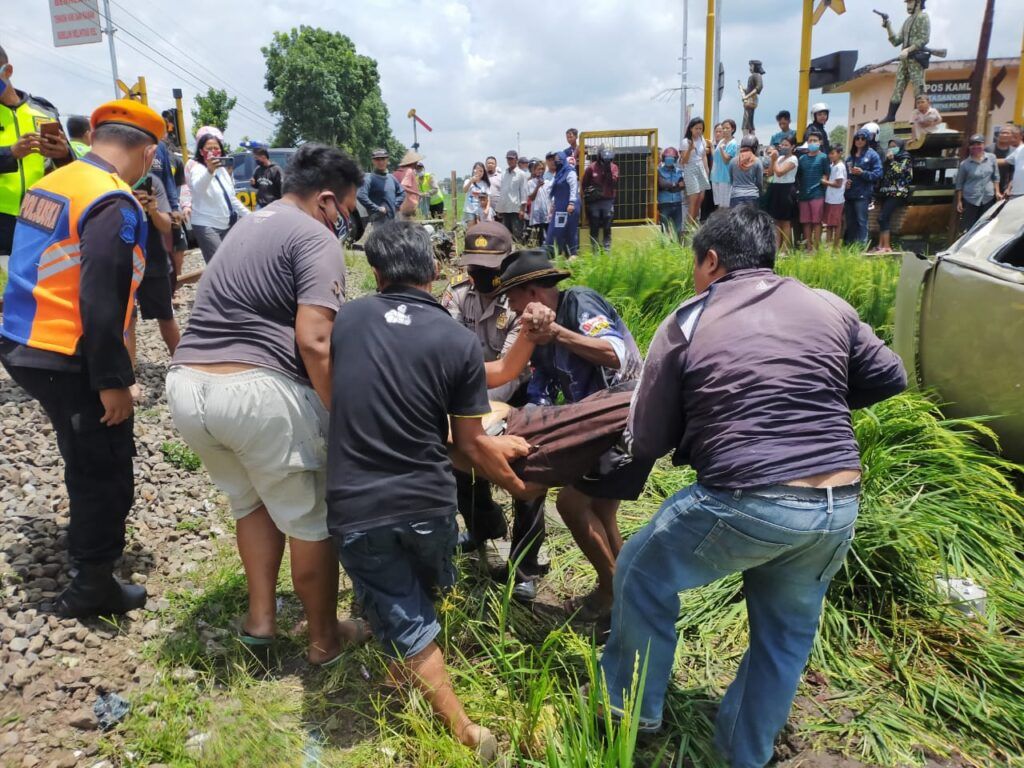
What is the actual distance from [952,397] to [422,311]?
334 cm

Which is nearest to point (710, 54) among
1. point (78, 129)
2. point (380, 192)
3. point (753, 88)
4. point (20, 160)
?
point (753, 88)

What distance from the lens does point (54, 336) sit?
2766 mm

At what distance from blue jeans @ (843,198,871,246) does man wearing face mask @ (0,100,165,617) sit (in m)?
9.43

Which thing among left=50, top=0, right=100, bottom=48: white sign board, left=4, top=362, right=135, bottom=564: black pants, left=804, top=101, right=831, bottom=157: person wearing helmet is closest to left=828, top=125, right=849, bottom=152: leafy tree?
left=804, top=101, right=831, bottom=157: person wearing helmet

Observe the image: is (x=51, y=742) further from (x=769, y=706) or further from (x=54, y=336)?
(x=769, y=706)

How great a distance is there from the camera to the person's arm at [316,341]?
2600mm

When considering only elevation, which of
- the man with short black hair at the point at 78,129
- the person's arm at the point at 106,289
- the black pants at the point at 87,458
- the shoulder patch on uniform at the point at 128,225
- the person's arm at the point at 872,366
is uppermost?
the man with short black hair at the point at 78,129

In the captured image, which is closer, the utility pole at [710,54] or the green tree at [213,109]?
the utility pole at [710,54]

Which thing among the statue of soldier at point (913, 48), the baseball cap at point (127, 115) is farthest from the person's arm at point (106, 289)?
the statue of soldier at point (913, 48)

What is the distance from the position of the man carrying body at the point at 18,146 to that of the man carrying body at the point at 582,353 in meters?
2.94

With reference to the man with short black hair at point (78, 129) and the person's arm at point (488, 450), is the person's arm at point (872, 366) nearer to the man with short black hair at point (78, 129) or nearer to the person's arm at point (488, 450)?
the person's arm at point (488, 450)

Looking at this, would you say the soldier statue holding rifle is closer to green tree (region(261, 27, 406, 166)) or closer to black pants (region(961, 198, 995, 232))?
black pants (region(961, 198, 995, 232))

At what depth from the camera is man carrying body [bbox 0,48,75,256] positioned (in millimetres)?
4234

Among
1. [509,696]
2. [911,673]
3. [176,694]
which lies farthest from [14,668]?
[911,673]
